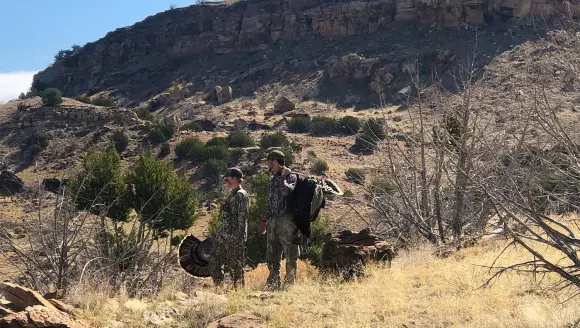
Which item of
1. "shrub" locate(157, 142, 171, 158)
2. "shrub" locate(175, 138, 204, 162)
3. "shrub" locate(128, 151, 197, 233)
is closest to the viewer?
"shrub" locate(128, 151, 197, 233)

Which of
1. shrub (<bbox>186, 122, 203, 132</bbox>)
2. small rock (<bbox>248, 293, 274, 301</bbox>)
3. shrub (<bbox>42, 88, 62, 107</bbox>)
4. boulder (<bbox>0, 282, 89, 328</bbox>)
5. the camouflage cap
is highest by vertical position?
shrub (<bbox>42, 88, 62, 107</bbox>)

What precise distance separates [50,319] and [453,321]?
3.27 metres

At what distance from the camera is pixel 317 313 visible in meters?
4.91

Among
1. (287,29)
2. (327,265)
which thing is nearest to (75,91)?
(287,29)

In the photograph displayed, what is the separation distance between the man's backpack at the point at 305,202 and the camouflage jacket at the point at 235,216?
52cm

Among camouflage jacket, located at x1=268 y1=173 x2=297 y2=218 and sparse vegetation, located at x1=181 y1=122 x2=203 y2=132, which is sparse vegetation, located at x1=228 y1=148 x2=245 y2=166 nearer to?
sparse vegetation, located at x1=181 y1=122 x2=203 y2=132

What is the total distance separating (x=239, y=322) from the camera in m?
4.46

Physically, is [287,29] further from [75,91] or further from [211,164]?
[211,164]

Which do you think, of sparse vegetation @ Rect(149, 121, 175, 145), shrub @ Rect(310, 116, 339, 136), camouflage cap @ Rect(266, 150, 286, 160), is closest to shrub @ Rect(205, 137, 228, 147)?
sparse vegetation @ Rect(149, 121, 175, 145)

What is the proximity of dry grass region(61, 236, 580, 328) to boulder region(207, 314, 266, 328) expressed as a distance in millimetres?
127

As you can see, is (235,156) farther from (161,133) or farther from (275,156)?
(275,156)

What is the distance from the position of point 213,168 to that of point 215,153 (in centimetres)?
210

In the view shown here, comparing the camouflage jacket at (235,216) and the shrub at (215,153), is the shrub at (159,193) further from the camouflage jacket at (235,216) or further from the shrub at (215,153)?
the camouflage jacket at (235,216)

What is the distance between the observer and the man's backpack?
594 cm
